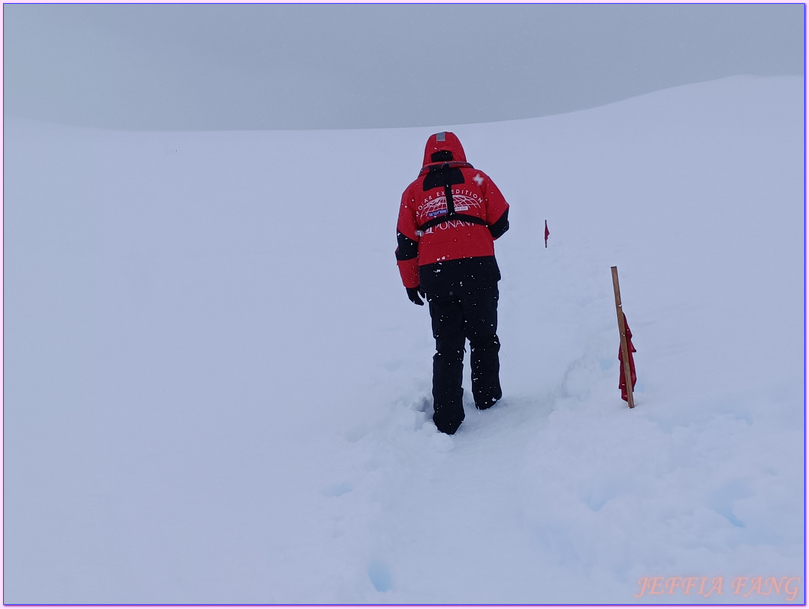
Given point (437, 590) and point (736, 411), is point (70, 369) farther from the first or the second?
point (736, 411)

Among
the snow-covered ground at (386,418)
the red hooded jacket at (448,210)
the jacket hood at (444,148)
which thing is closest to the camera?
the snow-covered ground at (386,418)

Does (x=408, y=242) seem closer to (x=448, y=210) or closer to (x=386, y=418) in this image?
(x=448, y=210)

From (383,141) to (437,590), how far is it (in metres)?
18.3

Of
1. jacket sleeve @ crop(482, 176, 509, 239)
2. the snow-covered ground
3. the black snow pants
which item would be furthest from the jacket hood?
the snow-covered ground

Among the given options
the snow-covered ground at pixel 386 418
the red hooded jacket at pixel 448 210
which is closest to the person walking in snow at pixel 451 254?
the red hooded jacket at pixel 448 210

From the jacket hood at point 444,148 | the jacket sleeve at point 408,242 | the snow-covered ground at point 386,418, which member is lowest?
the snow-covered ground at point 386,418

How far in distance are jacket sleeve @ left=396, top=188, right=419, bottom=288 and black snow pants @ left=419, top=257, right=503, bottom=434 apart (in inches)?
4.7

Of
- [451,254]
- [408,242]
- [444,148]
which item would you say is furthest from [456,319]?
[444,148]

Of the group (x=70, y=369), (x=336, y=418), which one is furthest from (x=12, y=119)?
(x=336, y=418)

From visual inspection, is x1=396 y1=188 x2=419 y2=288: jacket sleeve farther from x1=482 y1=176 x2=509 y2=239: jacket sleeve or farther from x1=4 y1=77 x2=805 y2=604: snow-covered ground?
x1=4 y1=77 x2=805 y2=604: snow-covered ground

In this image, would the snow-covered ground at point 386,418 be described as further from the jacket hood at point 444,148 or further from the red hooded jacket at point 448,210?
the jacket hood at point 444,148

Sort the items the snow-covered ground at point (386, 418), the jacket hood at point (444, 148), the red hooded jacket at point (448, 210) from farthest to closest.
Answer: the jacket hood at point (444, 148) → the red hooded jacket at point (448, 210) → the snow-covered ground at point (386, 418)

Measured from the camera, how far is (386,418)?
12.6ft

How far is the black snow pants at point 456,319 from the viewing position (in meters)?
3.66
